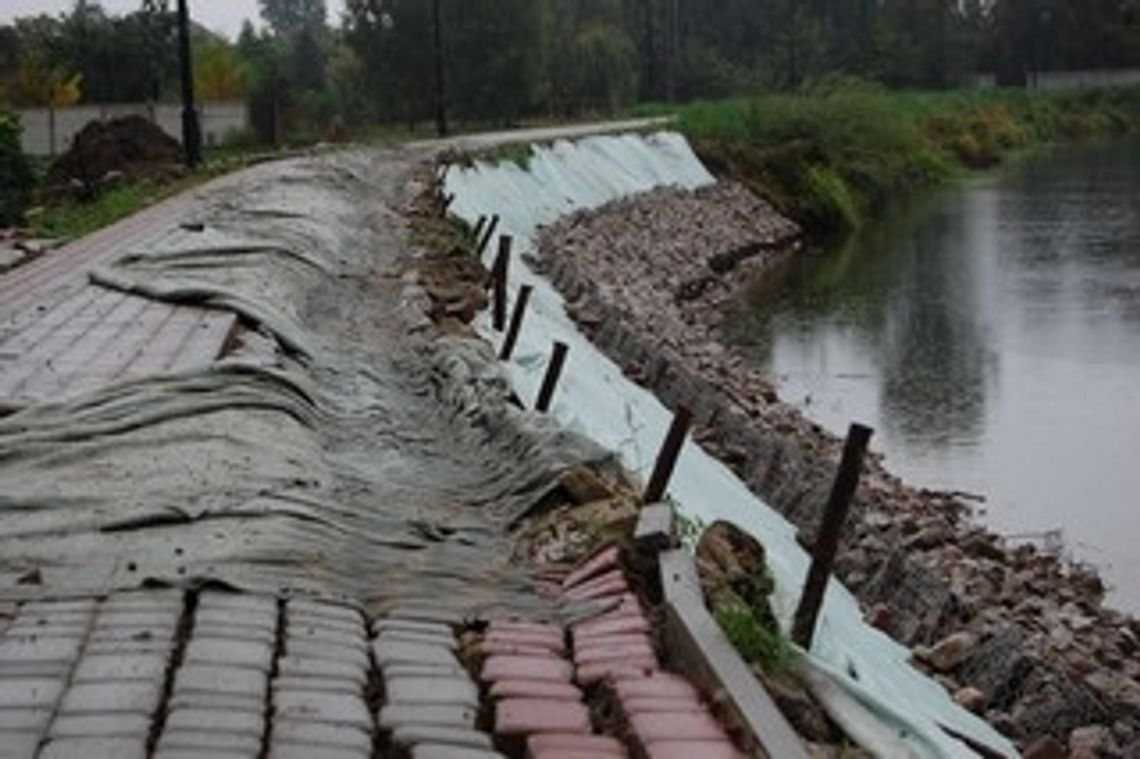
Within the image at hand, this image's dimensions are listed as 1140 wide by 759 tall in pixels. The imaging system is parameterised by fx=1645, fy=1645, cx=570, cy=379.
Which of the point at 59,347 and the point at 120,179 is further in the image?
the point at 120,179

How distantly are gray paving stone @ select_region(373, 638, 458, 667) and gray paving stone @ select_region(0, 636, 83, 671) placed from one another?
0.72m

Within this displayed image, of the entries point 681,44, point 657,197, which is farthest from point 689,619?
point 681,44

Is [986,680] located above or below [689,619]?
below

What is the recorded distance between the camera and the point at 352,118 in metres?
47.4

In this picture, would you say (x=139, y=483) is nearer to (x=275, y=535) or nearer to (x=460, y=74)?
(x=275, y=535)

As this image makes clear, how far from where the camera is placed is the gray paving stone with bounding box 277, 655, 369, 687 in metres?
3.83

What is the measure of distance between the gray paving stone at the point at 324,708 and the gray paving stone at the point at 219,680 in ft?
0.24

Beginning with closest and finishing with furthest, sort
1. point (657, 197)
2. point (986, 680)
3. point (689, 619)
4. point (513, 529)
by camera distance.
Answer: point (689, 619)
point (513, 529)
point (986, 680)
point (657, 197)

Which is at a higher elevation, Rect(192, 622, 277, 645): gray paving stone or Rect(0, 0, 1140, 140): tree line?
Rect(0, 0, 1140, 140): tree line

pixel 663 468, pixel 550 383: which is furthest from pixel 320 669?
pixel 550 383

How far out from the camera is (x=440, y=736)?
11.5 ft

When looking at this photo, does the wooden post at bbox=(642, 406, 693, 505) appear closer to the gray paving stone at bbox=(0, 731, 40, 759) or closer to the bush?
the gray paving stone at bbox=(0, 731, 40, 759)

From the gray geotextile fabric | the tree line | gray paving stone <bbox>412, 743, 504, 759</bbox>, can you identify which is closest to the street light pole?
the tree line

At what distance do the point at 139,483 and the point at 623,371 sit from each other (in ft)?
27.2
